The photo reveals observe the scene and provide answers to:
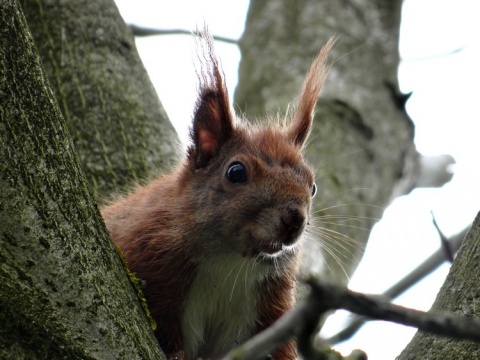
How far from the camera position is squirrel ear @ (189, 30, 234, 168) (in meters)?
3.75

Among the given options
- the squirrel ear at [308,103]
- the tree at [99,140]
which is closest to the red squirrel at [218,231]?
the squirrel ear at [308,103]

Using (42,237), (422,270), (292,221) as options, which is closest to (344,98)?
(422,270)

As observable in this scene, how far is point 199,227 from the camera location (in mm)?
3455

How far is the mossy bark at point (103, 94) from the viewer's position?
4.30m

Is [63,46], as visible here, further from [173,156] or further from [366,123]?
[366,123]

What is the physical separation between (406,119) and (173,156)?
69.9 inches

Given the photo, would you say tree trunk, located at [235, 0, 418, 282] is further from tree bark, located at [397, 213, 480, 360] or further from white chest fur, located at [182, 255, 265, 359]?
tree bark, located at [397, 213, 480, 360]

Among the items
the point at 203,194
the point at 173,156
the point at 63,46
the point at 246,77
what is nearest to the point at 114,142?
the point at 173,156

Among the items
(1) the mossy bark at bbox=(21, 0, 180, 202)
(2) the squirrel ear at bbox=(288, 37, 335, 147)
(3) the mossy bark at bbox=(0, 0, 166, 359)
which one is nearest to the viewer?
(3) the mossy bark at bbox=(0, 0, 166, 359)

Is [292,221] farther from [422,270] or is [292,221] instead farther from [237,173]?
[422,270]

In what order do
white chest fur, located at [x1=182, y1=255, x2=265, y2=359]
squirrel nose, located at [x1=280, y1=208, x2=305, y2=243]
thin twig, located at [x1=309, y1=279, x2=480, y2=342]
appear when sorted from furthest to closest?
white chest fur, located at [x1=182, y1=255, x2=265, y2=359]
squirrel nose, located at [x1=280, y1=208, x2=305, y2=243]
thin twig, located at [x1=309, y1=279, x2=480, y2=342]

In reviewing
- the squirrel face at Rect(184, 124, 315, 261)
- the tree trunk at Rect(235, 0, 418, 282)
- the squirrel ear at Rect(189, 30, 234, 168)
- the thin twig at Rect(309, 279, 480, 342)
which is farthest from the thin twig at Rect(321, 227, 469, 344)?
the thin twig at Rect(309, 279, 480, 342)

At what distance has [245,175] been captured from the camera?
3.46 meters

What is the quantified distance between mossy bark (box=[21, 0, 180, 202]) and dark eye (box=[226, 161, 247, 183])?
97cm
